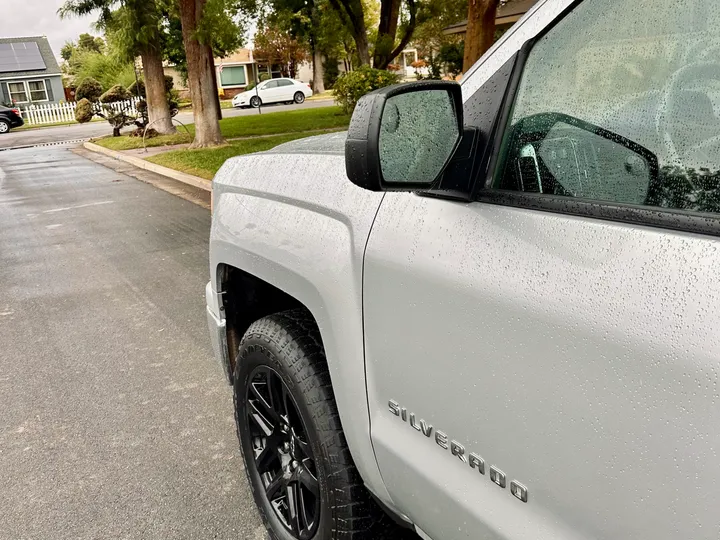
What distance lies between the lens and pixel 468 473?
4.96ft

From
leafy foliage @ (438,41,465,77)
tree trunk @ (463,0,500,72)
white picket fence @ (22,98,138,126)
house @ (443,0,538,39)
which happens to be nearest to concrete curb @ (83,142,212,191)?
tree trunk @ (463,0,500,72)

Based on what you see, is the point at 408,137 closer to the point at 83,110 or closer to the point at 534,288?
the point at 534,288

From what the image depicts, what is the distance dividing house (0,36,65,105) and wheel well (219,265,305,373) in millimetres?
54501

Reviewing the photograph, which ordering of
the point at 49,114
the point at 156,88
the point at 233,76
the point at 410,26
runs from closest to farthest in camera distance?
the point at 156,88
the point at 410,26
the point at 49,114
the point at 233,76

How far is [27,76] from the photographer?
50844 mm

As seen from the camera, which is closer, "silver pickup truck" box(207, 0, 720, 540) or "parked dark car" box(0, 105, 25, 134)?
"silver pickup truck" box(207, 0, 720, 540)

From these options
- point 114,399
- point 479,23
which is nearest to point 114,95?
point 479,23

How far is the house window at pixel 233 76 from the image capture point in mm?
60125

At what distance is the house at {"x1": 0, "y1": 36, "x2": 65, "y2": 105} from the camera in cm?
5050

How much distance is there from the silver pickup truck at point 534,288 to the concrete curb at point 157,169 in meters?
8.27

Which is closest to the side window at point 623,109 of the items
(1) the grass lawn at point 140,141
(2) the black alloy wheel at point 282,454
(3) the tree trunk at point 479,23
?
(2) the black alloy wheel at point 282,454

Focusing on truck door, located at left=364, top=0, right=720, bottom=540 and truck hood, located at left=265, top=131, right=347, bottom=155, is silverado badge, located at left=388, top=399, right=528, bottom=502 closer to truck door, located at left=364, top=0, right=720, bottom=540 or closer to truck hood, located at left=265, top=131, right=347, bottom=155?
truck door, located at left=364, top=0, right=720, bottom=540

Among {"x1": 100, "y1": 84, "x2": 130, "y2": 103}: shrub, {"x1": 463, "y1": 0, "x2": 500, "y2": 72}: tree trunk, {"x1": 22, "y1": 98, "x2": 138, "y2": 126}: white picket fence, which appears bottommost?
{"x1": 22, "y1": 98, "x2": 138, "y2": 126}: white picket fence

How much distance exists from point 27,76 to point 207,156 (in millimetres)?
44737
